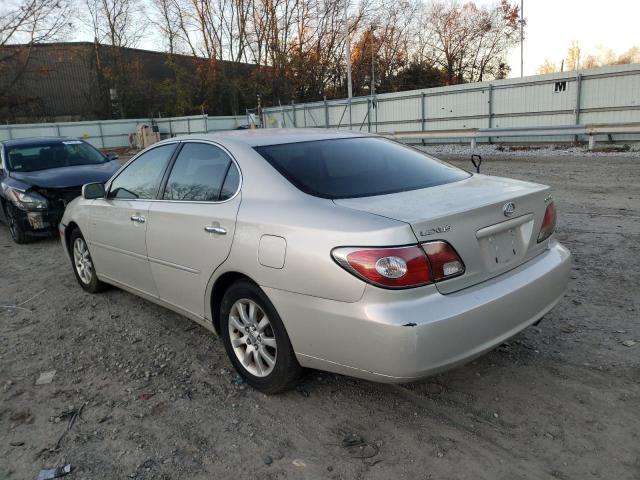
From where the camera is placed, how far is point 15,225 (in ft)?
25.5

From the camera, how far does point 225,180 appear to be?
3.46 metres

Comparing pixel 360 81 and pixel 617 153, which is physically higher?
pixel 360 81

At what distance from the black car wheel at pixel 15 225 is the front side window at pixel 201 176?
4.89m

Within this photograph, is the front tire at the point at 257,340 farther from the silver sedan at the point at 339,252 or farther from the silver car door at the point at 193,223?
the silver car door at the point at 193,223

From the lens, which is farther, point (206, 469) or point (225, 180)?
point (225, 180)

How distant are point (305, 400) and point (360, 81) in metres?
45.9

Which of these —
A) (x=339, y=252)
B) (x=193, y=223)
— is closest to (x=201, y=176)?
(x=193, y=223)

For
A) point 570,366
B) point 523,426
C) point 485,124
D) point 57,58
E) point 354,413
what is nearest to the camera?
point 523,426

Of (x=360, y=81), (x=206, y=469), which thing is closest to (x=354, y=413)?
(x=206, y=469)

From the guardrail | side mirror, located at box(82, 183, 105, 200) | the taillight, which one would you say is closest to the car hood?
side mirror, located at box(82, 183, 105, 200)

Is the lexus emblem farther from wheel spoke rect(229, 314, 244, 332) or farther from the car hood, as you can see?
the car hood

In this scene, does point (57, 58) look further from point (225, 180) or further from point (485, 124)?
point (225, 180)

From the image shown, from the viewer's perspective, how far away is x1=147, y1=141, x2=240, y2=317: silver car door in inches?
130

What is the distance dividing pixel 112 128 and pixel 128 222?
107ft
